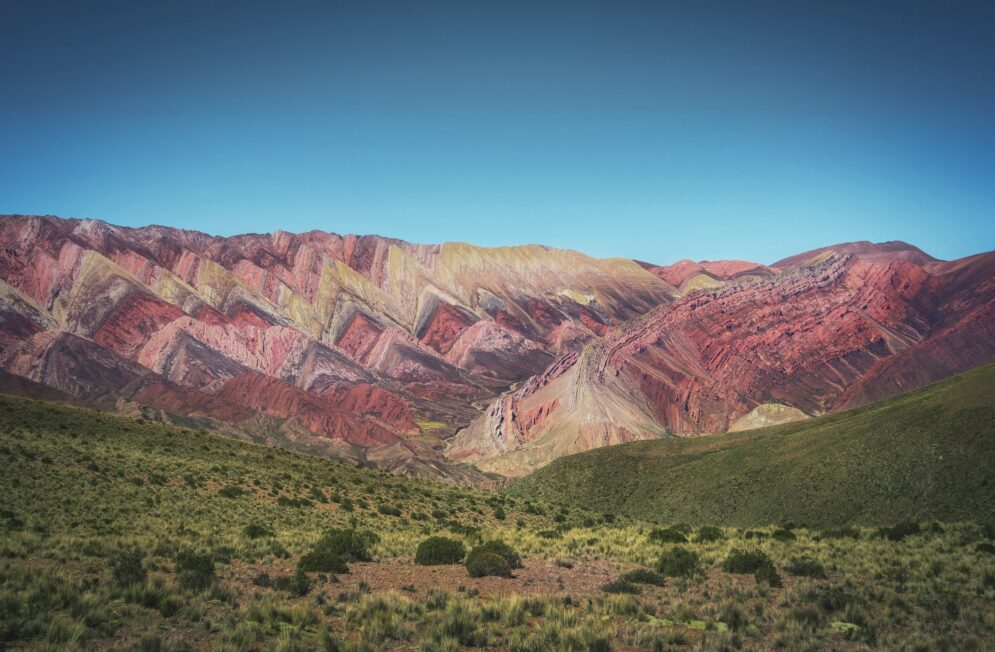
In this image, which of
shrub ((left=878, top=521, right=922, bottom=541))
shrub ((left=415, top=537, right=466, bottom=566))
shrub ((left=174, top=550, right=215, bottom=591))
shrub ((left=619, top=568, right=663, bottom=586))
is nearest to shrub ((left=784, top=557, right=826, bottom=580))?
shrub ((left=619, top=568, right=663, bottom=586))

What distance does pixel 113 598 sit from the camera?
14.8 metres

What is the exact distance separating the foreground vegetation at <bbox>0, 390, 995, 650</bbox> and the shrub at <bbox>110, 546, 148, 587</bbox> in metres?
0.10

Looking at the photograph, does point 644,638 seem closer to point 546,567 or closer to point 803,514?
point 546,567

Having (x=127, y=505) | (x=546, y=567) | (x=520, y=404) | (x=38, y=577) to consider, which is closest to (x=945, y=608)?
(x=546, y=567)

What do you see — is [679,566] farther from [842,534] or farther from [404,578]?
[842,534]

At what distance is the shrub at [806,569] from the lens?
805 inches

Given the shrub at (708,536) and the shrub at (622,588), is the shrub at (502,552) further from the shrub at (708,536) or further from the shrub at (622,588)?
the shrub at (708,536)

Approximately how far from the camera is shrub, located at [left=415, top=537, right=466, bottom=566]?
22703 mm

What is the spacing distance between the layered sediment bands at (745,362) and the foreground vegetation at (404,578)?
84028mm

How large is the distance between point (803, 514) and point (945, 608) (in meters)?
36.7

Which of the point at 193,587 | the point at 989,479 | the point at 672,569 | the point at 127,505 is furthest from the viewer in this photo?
the point at 989,479

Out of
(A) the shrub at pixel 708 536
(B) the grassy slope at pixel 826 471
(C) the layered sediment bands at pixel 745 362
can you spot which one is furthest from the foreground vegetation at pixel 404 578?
(C) the layered sediment bands at pixel 745 362

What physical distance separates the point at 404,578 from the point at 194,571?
5452 mm

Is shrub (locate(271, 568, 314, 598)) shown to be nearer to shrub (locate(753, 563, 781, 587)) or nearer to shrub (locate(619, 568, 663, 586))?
shrub (locate(619, 568, 663, 586))
